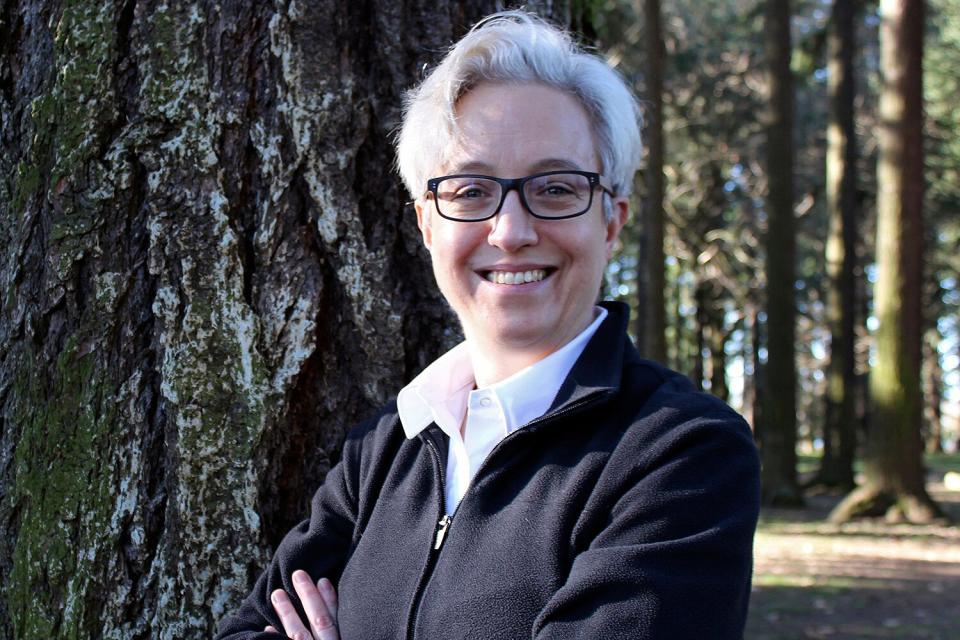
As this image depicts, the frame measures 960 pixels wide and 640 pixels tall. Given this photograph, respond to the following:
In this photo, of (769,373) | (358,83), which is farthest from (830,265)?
(358,83)

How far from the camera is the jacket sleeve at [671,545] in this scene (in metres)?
1.72

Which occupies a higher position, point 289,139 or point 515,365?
point 289,139

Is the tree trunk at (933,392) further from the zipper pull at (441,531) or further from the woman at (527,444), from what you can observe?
the zipper pull at (441,531)

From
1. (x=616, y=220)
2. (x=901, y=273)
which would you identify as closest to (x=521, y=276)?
(x=616, y=220)

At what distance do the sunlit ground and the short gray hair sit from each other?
5.22 m

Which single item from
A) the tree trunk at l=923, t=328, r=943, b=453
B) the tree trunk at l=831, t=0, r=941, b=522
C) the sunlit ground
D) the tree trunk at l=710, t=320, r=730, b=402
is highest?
the tree trunk at l=831, t=0, r=941, b=522

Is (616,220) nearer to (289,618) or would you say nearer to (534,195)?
(534,195)

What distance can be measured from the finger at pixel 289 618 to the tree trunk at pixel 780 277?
502 inches

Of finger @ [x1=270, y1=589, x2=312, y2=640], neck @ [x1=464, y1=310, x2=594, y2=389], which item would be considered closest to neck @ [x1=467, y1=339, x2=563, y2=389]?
neck @ [x1=464, y1=310, x2=594, y2=389]

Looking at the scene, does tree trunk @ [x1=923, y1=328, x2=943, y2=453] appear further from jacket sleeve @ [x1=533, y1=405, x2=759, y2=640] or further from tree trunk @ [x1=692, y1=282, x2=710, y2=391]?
jacket sleeve @ [x1=533, y1=405, x2=759, y2=640]

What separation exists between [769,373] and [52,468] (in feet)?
42.7

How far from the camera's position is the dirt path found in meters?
6.91

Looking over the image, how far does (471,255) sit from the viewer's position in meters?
2.20

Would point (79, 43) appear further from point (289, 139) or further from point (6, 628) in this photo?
point (6, 628)
